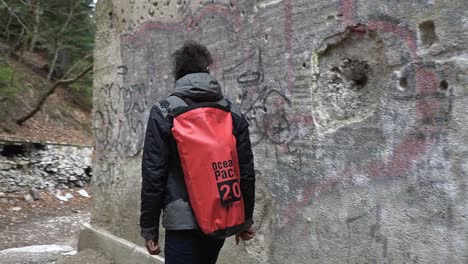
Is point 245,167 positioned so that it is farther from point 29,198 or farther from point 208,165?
point 29,198

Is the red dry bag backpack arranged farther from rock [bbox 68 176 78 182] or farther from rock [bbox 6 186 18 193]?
rock [bbox 68 176 78 182]

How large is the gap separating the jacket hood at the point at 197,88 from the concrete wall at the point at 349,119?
0.86 meters

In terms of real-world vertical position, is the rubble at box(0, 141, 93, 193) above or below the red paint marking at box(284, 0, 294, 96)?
below

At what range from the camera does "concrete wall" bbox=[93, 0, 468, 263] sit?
2635mm

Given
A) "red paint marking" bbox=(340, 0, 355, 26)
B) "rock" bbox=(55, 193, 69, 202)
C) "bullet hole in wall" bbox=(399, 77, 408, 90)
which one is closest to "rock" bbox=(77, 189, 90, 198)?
"rock" bbox=(55, 193, 69, 202)

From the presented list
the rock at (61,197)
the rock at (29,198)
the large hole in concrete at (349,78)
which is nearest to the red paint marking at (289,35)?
the large hole in concrete at (349,78)

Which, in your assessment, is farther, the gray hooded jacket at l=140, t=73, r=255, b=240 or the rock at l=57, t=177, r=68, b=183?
the rock at l=57, t=177, r=68, b=183

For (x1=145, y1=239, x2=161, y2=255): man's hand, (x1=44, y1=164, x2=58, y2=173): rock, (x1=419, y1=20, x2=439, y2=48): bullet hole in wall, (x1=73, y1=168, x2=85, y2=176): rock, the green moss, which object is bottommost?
(x1=73, y1=168, x2=85, y2=176): rock

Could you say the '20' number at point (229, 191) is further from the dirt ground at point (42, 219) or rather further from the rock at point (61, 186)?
the rock at point (61, 186)

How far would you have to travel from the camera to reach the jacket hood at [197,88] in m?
2.78

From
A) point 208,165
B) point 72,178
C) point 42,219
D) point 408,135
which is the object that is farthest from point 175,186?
point 72,178

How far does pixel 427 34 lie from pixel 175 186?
1580mm

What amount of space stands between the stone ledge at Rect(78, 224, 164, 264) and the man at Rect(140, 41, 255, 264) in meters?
1.96

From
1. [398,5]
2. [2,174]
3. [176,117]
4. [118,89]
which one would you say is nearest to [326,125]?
[398,5]
